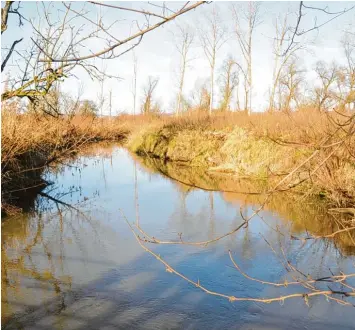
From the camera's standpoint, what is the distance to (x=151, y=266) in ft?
14.0

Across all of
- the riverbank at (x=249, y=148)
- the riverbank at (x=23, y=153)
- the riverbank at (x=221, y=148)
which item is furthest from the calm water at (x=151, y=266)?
the riverbank at (x=249, y=148)

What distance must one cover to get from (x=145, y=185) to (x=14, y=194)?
314 cm

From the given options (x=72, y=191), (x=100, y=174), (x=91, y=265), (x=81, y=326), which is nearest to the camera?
(x=81, y=326)

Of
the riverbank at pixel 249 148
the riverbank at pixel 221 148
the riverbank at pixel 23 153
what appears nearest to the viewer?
the riverbank at pixel 221 148

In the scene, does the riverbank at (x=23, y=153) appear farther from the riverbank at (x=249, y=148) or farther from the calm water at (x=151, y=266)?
the riverbank at (x=249, y=148)

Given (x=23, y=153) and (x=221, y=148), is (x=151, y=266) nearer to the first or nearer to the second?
Answer: (x=23, y=153)

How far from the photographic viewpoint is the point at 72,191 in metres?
8.43

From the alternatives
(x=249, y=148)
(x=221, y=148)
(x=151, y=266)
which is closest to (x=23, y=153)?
(x=151, y=266)

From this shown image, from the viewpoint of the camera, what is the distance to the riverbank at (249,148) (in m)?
6.88

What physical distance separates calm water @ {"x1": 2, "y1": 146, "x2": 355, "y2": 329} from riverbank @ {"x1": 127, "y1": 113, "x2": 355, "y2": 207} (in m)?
0.79

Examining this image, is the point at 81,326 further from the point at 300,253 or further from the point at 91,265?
the point at 300,253

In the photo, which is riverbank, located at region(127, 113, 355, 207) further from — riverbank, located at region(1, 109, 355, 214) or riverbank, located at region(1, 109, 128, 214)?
riverbank, located at region(1, 109, 128, 214)

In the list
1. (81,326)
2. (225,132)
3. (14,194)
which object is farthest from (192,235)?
(225,132)

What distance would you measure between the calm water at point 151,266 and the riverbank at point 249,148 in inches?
31.3
